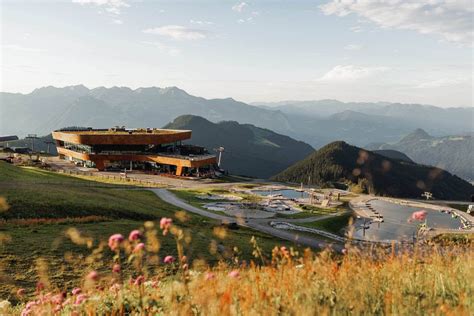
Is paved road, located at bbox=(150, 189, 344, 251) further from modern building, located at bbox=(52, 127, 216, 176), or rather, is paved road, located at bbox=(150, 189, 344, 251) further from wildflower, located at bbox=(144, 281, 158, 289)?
modern building, located at bbox=(52, 127, 216, 176)

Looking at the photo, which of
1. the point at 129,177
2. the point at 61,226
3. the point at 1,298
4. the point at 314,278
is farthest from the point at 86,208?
the point at 129,177

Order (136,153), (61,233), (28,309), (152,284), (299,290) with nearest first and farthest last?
1. (299,290)
2. (28,309)
3. (152,284)
4. (61,233)
5. (136,153)

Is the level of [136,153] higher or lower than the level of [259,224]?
higher

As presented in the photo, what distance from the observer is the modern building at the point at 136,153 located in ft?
302

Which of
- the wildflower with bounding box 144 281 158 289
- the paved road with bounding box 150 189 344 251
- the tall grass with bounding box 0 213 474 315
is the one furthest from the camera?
the paved road with bounding box 150 189 344 251

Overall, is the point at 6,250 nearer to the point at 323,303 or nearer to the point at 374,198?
the point at 323,303

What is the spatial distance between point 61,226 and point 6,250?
723 centimetres

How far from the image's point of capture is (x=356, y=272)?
6430mm

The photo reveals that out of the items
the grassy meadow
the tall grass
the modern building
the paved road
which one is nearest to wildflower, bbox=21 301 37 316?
the tall grass

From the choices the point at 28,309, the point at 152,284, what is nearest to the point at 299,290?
the point at 152,284

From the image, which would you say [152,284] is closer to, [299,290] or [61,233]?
[299,290]

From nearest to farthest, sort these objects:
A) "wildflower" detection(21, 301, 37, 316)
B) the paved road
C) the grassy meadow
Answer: "wildflower" detection(21, 301, 37, 316)
the grassy meadow
the paved road

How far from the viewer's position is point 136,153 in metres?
97.6

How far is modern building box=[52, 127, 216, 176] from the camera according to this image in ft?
302
